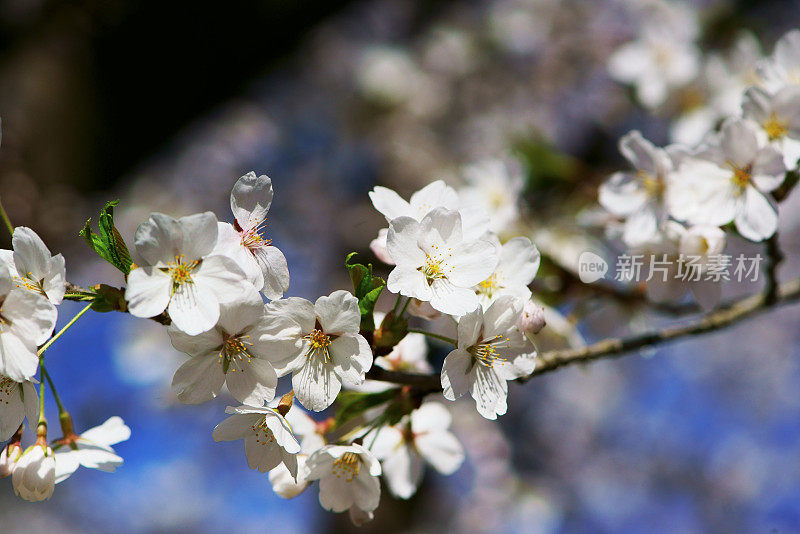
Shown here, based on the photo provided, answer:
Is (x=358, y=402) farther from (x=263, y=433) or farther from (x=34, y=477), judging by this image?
(x=34, y=477)

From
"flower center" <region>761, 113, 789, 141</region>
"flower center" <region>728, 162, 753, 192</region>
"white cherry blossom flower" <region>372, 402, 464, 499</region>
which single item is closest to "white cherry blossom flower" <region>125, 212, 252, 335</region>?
"white cherry blossom flower" <region>372, 402, 464, 499</region>

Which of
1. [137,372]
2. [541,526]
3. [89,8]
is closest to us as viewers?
[89,8]

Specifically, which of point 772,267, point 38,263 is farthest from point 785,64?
point 38,263

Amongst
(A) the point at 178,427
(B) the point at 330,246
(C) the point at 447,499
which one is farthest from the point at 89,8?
(C) the point at 447,499

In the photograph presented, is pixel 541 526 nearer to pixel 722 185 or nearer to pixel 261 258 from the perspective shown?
pixel 722 185

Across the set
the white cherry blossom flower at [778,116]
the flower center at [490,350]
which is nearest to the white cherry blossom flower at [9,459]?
the flower center at [490,350]

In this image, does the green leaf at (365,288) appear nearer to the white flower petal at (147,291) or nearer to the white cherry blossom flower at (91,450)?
the white flower petal at (147,291)

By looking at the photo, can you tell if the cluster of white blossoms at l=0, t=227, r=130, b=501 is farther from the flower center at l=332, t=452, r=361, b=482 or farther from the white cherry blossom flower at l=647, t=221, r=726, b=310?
the white cherry blossom flower at l=647, t=221, r=726, b=310
